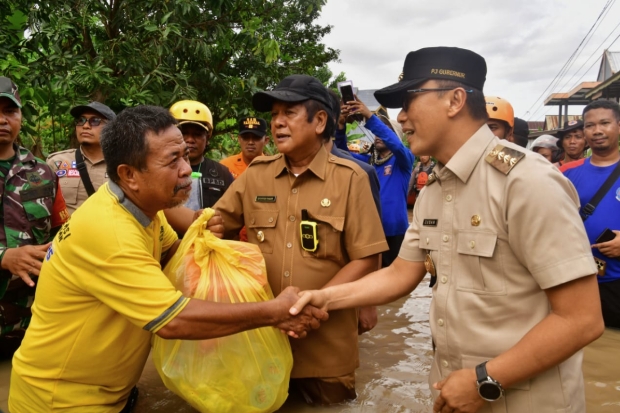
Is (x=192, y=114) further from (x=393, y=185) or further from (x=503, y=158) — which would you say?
(x=503, y=158)

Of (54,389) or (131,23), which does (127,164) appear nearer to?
(54,389)

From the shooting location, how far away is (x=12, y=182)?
10.7 ft

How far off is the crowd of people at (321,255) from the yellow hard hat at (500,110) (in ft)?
4.43

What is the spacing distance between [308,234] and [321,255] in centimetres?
15

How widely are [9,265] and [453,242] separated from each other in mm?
2656

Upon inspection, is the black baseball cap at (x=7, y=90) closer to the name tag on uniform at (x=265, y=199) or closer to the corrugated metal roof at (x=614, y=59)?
the name tag on uniform at (x=265, y=199)

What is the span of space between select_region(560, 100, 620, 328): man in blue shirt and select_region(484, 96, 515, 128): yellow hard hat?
98 cm

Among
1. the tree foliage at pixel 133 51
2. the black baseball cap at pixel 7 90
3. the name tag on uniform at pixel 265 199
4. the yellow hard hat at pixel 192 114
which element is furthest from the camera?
the tree foliage at pixel 133 51

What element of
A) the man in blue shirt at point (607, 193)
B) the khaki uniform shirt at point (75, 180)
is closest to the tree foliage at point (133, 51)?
the khaki uniform shirt at point (75, 180)

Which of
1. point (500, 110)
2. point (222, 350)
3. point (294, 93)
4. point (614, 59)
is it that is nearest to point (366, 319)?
point (222, 350)

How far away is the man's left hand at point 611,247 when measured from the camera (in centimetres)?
382

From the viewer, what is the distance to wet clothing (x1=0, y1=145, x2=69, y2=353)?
326 centimetres

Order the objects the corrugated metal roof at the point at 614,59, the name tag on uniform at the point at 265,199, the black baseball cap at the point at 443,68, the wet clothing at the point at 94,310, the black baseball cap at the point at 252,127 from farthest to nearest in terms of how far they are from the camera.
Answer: the corrugated metal roof at the point at 614,59 < the black baseball cap at the point at 252,127 < the name tag on uniform at the point at 265,199 < the wet clothing at the point at 94,310 < the black baseball cap at the point at 443,68

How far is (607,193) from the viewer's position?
157 inches
